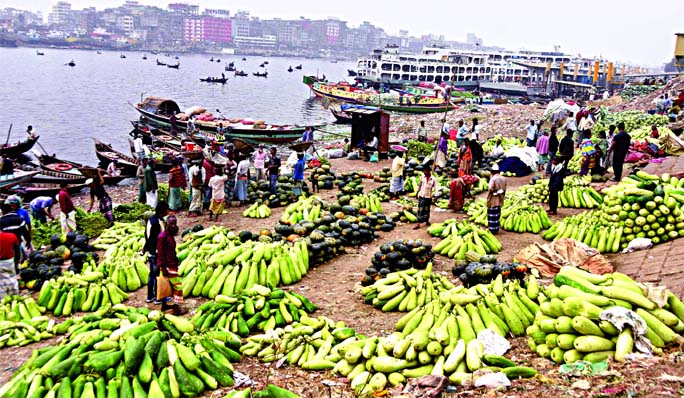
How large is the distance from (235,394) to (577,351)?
3.30m

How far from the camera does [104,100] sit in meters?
57.9

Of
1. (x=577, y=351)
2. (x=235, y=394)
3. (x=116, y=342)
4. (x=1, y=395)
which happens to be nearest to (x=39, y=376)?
(x=1, y=395)

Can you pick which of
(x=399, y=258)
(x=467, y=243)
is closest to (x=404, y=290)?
(x=399, y=258)

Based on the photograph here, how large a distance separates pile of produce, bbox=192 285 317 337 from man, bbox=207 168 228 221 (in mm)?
5701

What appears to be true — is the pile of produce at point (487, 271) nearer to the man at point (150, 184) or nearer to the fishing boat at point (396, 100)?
the man at point (150, 184)

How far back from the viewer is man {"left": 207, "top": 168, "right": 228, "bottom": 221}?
13188 mm

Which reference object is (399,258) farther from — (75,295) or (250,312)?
(75,295)

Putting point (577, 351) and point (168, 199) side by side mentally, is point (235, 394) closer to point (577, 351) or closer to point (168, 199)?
point (577, 351)

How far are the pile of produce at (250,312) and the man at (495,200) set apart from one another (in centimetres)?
489

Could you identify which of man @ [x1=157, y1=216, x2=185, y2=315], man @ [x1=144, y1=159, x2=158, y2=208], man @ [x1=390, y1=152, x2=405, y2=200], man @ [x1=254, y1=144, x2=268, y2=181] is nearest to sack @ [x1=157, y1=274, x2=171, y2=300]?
man @ [x1=157, y1=216, x2=185, y2=315]

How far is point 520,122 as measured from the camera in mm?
31797

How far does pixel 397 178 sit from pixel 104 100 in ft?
166

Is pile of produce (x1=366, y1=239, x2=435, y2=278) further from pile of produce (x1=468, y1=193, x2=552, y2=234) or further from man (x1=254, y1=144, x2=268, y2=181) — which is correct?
man (x1=254, y1=144, x2=268, y2=181)

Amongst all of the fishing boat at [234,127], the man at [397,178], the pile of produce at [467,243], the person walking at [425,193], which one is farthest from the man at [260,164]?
the fishing boat at [234,127]
